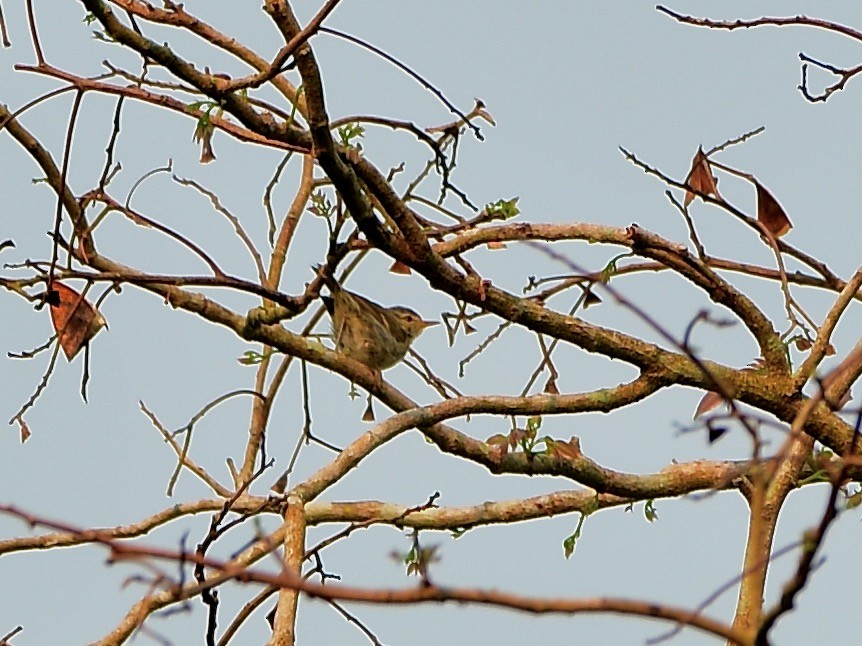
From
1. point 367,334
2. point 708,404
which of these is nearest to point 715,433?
point 708,404

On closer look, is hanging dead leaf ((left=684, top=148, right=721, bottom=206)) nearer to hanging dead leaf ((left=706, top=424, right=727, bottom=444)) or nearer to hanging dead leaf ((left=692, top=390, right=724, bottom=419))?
hanging dead leaf ((left=692, top=390, right=724, bottom=419))

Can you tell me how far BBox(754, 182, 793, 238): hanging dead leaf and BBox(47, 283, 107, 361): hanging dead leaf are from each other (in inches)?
82.3

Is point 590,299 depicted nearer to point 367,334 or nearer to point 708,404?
point 708,404

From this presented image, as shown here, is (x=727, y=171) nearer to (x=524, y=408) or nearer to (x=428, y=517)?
(x=524, y=408)

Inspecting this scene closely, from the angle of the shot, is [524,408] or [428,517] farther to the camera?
[428,517]

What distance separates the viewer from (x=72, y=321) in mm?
3795

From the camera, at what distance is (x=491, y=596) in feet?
4.33

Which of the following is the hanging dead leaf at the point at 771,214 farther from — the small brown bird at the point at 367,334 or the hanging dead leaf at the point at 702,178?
the small brown bird at the point at 367,334

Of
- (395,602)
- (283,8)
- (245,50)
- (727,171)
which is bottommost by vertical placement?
(395,602)

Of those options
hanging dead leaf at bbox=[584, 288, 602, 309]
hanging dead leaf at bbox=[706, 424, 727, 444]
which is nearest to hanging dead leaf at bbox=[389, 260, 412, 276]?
hanging dead leaf at bbox=[584, 288, 602, 309]

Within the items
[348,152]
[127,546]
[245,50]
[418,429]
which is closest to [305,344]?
[418,429]

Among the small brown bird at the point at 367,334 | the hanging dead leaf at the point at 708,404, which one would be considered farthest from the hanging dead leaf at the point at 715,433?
the small brown bird at the point at 367,334

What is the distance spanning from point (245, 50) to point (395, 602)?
3.55m

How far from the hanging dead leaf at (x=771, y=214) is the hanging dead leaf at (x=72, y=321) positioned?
209cm
